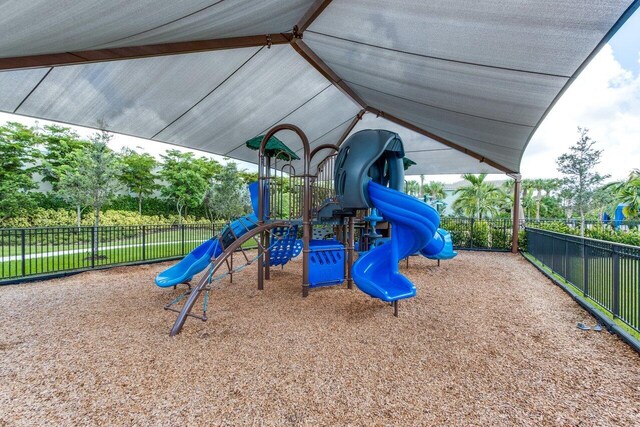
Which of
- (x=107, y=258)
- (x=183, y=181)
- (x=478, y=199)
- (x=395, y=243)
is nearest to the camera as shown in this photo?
(x=395, y=243)

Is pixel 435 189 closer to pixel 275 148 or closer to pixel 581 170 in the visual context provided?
pixel 581 170

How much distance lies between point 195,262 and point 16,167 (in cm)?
1938

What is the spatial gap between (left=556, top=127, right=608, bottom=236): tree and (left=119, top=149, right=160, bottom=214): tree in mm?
24861

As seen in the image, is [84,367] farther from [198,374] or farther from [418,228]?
[418,228]

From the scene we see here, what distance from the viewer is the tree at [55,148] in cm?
1787

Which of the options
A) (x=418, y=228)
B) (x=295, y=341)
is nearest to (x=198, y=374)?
(x=295, y=341)

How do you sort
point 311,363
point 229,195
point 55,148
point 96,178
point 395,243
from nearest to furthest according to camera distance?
point 311,363 < point 395,243 < point 96,178 < point 229,195 < point 55,148

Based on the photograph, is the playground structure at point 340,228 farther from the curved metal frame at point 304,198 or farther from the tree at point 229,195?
the tree at point 229,195

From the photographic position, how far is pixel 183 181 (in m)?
22.8

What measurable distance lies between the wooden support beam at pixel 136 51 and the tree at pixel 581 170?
15.3 metres

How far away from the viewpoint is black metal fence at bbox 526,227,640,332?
3615 mm

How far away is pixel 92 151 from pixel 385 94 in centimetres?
843

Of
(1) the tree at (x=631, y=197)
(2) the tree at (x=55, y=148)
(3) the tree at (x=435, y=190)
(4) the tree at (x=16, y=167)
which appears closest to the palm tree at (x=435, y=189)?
(3) the tree at (x=435, y=190)

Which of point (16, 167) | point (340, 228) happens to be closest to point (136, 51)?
point (340, 228)
